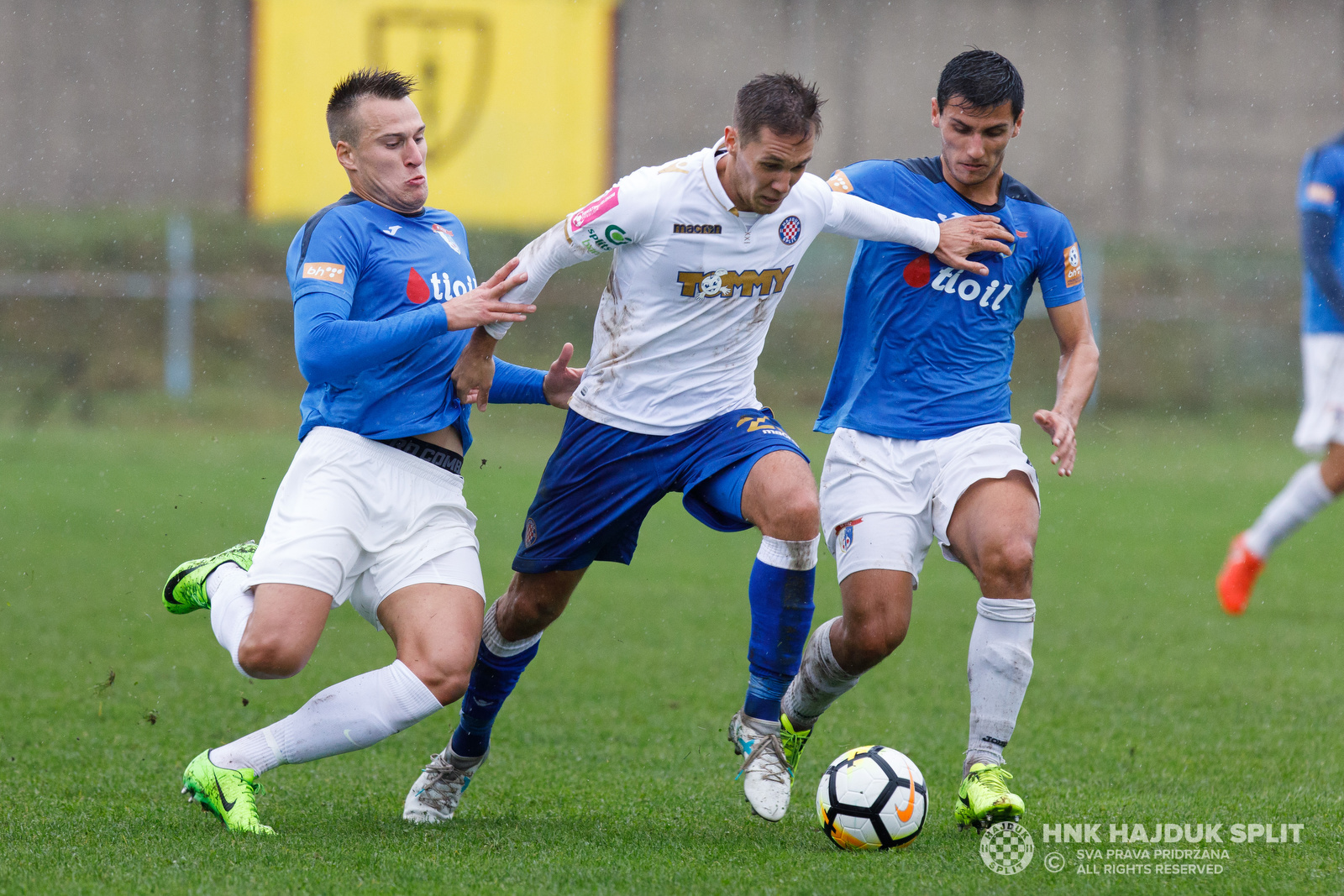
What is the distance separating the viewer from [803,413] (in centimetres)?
1703

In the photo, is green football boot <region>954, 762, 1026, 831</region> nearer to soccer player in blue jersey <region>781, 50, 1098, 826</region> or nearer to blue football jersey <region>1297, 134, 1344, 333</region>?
soccer player in blue jersey <region>781, 50, 1098, 826</region>

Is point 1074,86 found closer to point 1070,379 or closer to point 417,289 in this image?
point 1070,379

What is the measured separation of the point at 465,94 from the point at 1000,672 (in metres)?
15.0

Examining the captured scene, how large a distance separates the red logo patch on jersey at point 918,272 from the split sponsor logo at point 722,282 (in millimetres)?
516

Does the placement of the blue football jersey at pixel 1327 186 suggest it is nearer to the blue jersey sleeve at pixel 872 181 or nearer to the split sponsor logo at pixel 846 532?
the blue jersey sleeve at pixel 872 181

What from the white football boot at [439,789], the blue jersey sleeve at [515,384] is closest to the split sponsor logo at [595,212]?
the blue jersey sleeve at [515,384]

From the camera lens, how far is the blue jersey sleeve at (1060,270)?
15.5 ft

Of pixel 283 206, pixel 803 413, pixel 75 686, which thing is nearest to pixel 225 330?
pixel 283 206

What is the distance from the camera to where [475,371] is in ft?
14.3

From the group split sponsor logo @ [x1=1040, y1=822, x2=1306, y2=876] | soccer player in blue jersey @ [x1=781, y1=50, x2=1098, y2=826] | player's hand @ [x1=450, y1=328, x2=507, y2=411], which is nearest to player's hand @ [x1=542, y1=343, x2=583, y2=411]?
player's hand @ [x1=450, y1=328, x2=507, y2=411]

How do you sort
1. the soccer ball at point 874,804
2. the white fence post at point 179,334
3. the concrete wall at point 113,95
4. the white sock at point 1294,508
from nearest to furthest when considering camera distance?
the soccer ball at point 874,804 → the white sock at point 1294,508 → the white fence post at point 179,334 → the concrete wall at point 113,95

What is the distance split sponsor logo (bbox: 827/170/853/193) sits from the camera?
470 centimetres

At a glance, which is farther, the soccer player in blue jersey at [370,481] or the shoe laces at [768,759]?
the shoe laces at [768,759]

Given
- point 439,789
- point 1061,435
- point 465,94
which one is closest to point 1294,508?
point 1061,435
